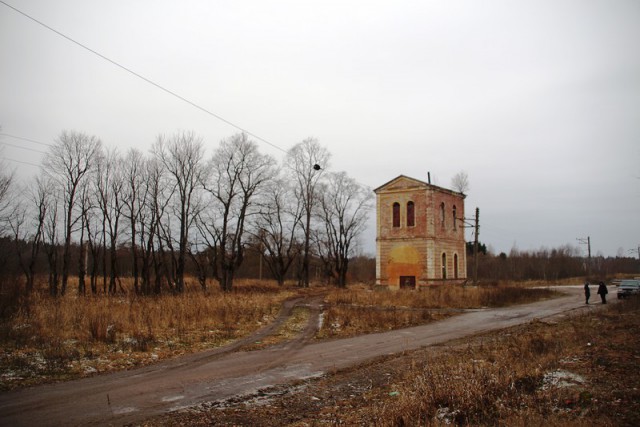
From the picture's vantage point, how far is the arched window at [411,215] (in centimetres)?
3791

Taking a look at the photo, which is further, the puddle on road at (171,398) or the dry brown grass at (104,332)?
the dry brown grass at (104,332)

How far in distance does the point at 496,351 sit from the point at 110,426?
988 centimetres

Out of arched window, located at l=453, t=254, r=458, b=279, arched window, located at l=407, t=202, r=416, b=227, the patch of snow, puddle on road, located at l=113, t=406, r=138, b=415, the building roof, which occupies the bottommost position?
puddle on road, located at l=113, t=406, r=138, b=415

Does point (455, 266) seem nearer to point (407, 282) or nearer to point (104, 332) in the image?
point (407, 282)

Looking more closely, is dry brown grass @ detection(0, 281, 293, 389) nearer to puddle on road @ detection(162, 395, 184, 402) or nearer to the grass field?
the grass field

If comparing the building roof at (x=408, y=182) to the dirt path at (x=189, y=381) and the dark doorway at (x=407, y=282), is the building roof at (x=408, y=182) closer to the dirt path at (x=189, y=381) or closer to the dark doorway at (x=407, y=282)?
the dark doorway at (x=407, y=282)

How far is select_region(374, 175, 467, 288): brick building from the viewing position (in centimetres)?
3703

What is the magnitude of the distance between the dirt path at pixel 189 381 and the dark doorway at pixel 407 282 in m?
20.6

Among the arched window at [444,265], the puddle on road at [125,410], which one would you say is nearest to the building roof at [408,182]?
the arched window at [444,265]

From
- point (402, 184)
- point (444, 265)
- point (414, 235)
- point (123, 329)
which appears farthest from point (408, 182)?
point (123, 329)

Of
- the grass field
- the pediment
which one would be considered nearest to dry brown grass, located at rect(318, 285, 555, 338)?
Answer: the grass field

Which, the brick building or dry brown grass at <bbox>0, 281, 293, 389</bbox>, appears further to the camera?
the brick building

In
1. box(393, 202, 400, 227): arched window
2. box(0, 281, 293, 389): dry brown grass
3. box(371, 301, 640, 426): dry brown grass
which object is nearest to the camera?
box(371, 301, 640, 426): dry brown grass

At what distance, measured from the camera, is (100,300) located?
18969mm
